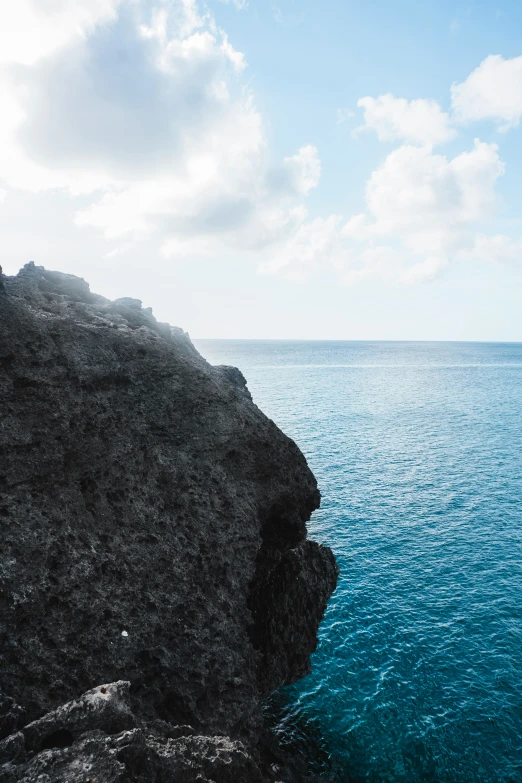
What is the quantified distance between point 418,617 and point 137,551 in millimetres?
24895

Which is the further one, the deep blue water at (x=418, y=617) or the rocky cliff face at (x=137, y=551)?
the deep blue water at (x=418, y=617)

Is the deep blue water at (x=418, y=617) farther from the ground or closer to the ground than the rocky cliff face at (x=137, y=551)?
closer to the ground

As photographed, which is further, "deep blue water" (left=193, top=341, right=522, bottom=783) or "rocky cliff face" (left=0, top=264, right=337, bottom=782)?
"deep blue water" (left=193, top=341, right=522, bottom=783)

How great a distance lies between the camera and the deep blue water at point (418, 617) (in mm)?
23891

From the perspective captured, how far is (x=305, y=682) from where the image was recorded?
28.7 meters

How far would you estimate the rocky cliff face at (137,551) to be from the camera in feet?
42.3

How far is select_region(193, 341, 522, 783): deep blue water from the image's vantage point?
23891 millimetres

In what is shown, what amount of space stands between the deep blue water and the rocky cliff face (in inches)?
291

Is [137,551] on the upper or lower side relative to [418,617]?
upper

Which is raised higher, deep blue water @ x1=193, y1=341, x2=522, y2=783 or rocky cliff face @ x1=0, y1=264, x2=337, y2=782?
rocky cliff face @ x1=0, y1=264, x2=337, y2=782

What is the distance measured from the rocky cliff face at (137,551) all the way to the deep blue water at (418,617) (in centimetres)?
740

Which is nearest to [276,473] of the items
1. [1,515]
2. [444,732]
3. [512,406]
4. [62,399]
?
[62,399]

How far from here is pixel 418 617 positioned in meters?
33.3

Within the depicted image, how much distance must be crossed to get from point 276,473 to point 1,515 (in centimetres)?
1136
